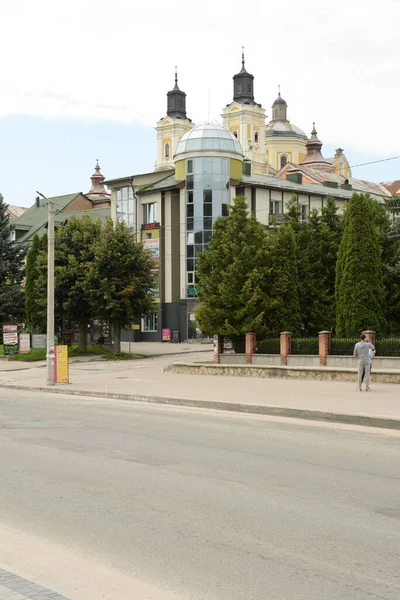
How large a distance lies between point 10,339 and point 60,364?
19.0 meters

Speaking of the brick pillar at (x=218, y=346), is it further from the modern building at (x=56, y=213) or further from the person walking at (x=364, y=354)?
the modern building at (x=56, y=213)

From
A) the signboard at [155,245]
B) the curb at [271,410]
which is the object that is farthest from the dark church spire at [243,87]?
the curb at [271,410]

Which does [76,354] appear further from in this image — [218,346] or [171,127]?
[171,127]

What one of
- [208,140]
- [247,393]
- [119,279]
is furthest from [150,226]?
[247,393]

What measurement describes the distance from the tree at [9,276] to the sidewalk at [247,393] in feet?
77.6

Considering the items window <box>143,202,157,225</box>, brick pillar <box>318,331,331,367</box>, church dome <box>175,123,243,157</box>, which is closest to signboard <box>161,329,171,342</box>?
window <box>143,202,157,225</box>

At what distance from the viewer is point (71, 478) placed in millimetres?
9820

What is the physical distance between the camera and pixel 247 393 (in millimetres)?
22703

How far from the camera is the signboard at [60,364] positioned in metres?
28.0

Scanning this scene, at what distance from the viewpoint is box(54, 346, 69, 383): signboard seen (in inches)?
1103

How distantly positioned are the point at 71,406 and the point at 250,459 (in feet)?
33.0

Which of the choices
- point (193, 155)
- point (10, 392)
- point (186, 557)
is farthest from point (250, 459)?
point (193, 155)

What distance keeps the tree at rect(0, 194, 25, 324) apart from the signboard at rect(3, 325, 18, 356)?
41.8 ft

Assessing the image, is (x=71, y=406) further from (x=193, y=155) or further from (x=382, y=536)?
(x=193, y=155)
